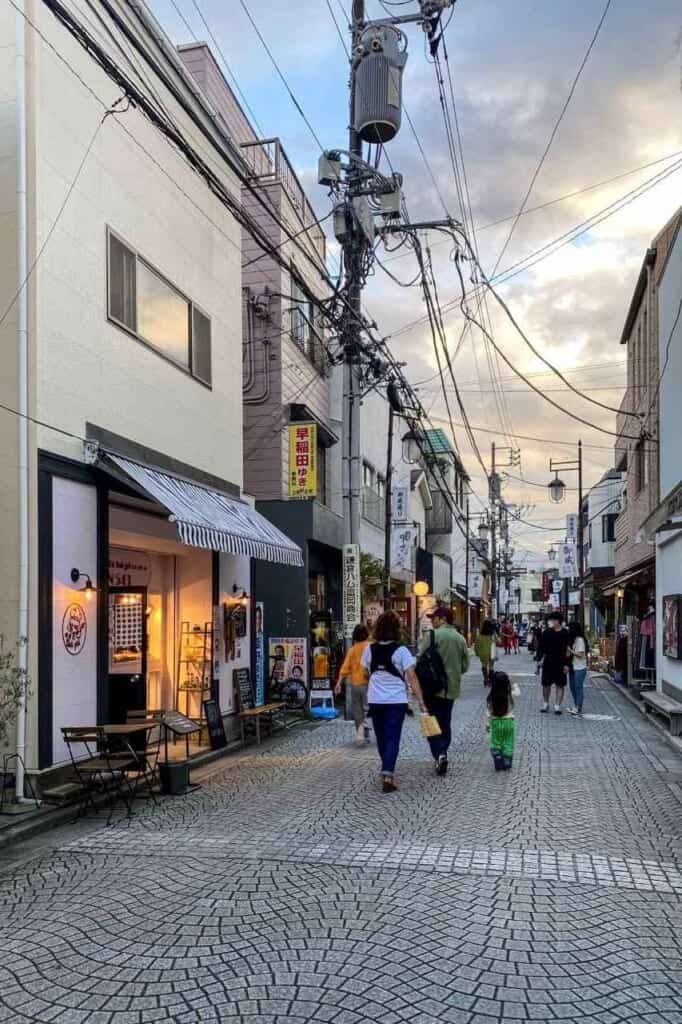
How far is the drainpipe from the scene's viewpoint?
762 cm

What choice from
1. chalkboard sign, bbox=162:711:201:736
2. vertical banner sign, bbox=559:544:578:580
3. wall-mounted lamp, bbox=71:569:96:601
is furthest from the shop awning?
vertical banner sign, bbox=559:544:578:580

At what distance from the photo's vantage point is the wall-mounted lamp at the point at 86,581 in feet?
27.4

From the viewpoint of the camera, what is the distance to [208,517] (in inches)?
393

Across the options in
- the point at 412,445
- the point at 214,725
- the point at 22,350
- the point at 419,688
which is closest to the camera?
the point at 22,350

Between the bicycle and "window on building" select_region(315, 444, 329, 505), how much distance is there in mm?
5344

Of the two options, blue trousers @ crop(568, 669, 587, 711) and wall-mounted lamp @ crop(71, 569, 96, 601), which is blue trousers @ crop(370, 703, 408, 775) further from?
blue trousers @ crop(568, 669, 587, 711)

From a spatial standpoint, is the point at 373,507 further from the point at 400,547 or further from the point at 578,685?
the point at 578,685

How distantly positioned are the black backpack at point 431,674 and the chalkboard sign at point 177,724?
8.51 ft

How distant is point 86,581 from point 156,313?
3.87m

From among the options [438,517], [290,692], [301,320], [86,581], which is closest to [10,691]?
[86,581]

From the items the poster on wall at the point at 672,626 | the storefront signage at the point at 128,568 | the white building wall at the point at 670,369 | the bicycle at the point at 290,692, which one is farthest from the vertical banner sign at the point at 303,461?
the poster on wall at the point at 672,626

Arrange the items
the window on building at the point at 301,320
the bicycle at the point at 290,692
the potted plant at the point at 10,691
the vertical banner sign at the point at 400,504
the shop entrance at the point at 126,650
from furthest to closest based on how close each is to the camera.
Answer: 1. the vertical banner sign at the point at 400,504
2. the window on building at the point at 301,320
3. the bicycle at the point at 290,692
4. the shop entrance at the point at 126,650
5. the potted plant at the point at 10,691

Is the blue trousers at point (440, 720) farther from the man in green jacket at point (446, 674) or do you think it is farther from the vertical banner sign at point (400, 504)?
the vertical banner sign at point (400, 504)

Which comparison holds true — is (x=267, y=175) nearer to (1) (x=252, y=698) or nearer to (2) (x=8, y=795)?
(1) (x=252, y=698)
